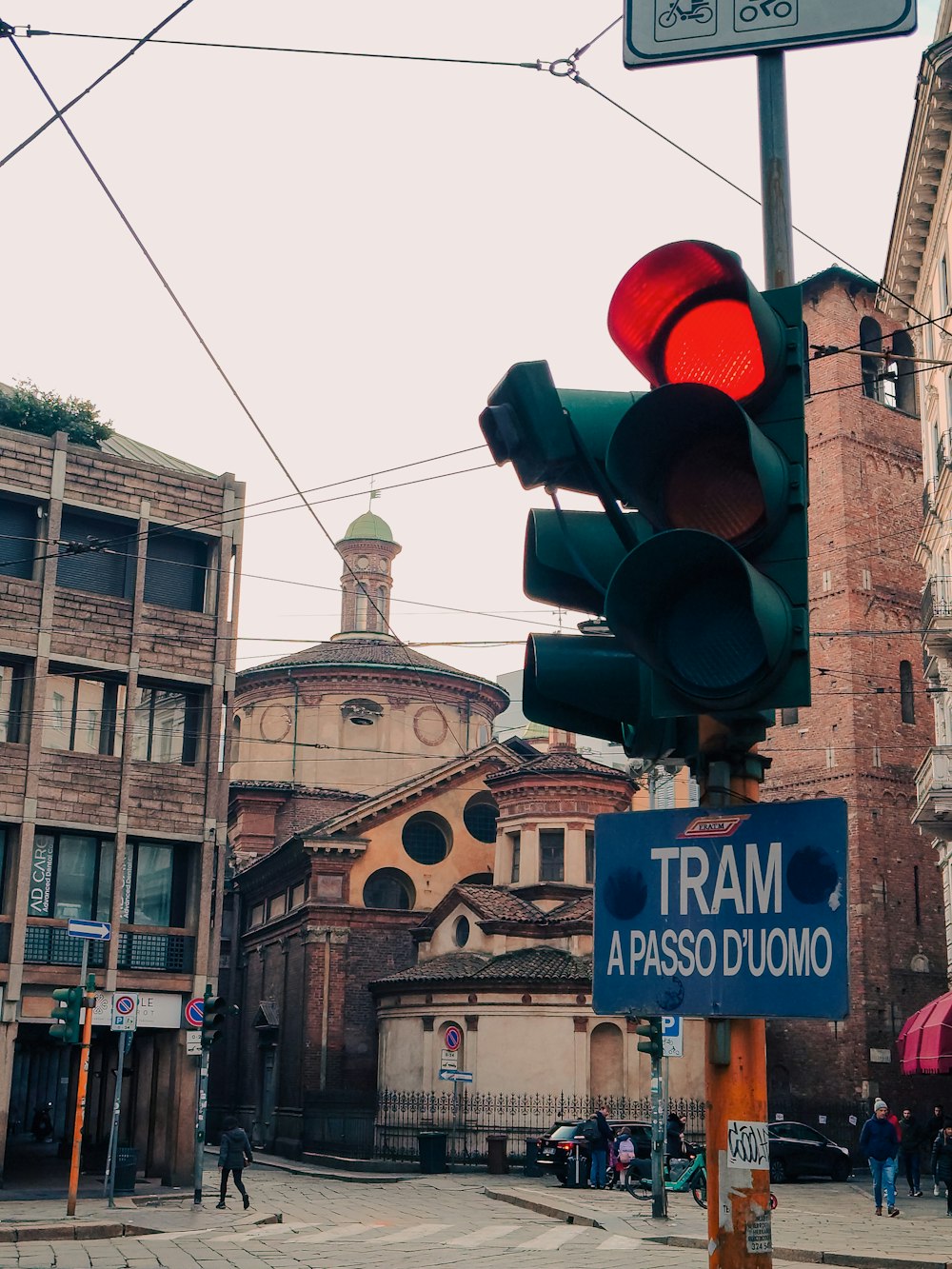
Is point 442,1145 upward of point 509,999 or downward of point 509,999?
downward

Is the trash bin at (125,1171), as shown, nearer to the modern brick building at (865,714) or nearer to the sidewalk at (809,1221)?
the sidewalk at (809,1221)

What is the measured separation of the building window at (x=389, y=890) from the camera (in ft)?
158

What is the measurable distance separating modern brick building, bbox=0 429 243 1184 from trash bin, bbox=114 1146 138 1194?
2.92m

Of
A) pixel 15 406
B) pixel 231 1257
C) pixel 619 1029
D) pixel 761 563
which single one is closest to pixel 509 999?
pixel 619 1029

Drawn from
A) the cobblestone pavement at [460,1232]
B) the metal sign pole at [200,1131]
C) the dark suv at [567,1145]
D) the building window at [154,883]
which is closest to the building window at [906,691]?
the dark suv at [567,1145]

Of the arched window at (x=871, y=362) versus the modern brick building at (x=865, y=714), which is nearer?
the modern brick building at (x=865, y=714)

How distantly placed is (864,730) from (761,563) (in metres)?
41.3

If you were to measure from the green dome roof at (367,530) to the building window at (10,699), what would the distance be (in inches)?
1317

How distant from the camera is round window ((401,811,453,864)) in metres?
49.2

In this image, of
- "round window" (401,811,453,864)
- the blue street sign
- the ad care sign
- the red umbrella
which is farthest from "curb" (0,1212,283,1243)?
"round window" (401,811,453,864)

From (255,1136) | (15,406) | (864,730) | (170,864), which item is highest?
(15,406)

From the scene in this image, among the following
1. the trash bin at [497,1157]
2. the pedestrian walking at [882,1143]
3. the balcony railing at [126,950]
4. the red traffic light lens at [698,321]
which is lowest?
the trash bin at [497,1157]

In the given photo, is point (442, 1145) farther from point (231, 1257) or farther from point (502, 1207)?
point (231, 1257)

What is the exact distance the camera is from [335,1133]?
1668 inches
